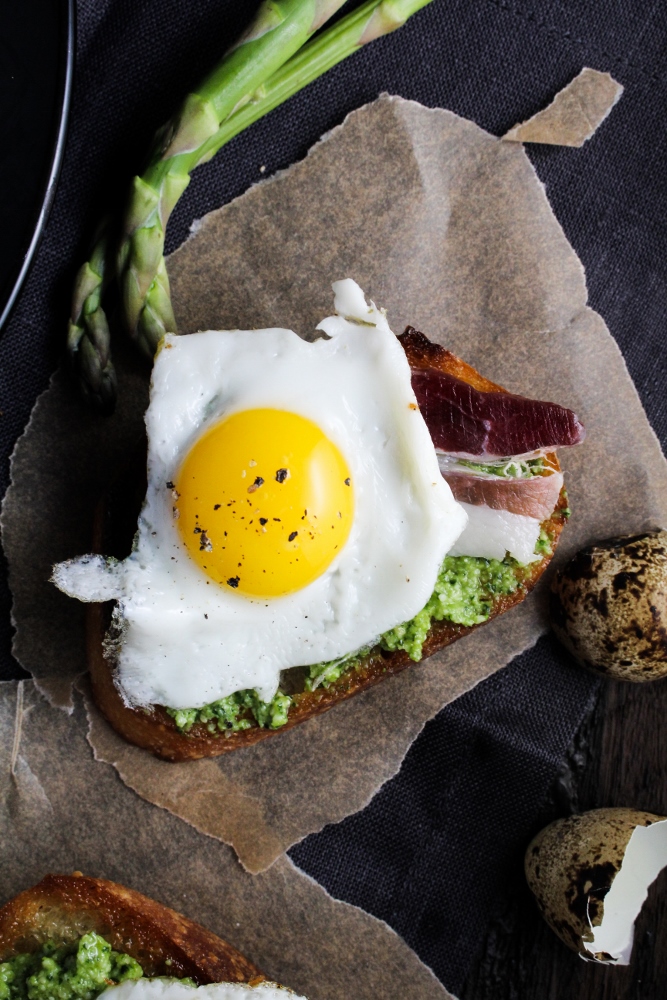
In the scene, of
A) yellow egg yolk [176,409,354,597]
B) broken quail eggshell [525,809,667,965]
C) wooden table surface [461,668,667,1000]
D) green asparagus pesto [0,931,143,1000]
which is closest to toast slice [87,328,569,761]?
yellow egg yolk [176,409,354,597]

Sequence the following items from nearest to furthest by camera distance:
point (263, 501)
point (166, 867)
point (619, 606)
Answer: point (263, 501) → point (619, 606) → point (166, 867)

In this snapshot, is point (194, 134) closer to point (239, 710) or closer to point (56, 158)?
point (56, 158)

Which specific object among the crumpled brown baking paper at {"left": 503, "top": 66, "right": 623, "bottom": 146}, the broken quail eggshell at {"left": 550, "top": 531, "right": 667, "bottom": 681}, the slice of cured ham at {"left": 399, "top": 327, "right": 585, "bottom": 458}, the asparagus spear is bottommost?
the broken quail eggshell at {"left": 550, "top": 531, "right": 667, "bottom": 681}

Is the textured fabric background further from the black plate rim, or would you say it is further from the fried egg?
the fried egg

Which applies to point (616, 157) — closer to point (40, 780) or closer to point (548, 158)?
point (548, 158)

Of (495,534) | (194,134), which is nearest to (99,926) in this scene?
(495,534)

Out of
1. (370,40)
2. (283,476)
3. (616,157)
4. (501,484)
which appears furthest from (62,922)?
(616,157)

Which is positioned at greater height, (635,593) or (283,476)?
(283,476)
